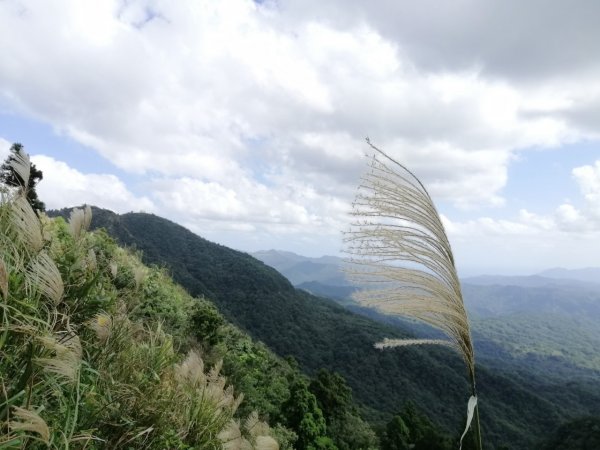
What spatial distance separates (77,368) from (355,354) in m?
82.2

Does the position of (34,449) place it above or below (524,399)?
above

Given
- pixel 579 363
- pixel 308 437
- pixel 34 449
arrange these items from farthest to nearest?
pixel 579 363 → pixel 308 437 → pixel 34 449

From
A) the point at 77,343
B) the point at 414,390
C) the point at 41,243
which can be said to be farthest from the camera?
the point at 414,390

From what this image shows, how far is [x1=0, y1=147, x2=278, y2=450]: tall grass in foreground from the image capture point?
1906 mm

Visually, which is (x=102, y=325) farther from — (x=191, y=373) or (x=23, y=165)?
(x=191, y=373)

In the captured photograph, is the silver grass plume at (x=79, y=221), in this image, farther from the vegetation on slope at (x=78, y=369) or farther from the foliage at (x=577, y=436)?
the foliage at (x=577, y=436)

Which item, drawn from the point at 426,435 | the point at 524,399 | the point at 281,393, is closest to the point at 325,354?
the point at 524,399

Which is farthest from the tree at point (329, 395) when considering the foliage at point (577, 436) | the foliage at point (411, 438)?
the foliage at point (577, 436)

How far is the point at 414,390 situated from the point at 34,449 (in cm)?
7605

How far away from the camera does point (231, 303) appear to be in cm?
8244

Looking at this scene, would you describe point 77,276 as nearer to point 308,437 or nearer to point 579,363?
point 308,437

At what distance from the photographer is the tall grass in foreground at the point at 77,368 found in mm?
1906

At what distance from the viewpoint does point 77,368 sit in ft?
6.35

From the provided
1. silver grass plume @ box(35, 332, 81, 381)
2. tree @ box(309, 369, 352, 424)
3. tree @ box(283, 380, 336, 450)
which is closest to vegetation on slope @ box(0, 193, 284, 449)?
→ silver grass plume @ box(35, 332, 81, 381)
